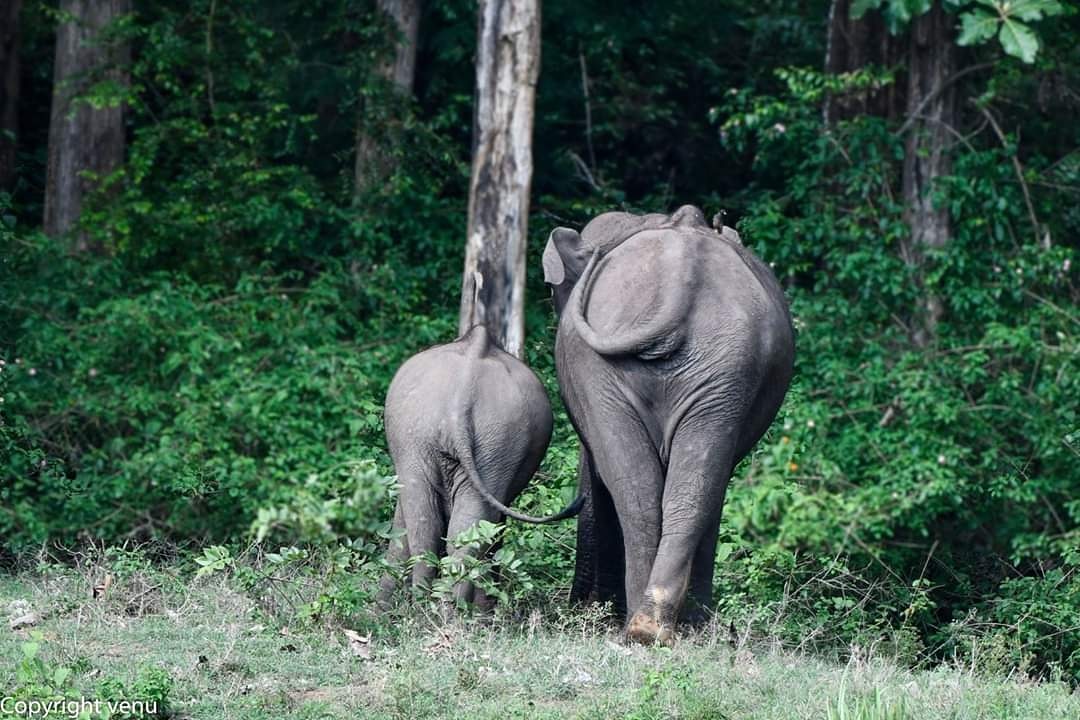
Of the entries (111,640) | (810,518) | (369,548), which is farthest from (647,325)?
(810,518)

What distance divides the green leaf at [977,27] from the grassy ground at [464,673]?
7239 mm

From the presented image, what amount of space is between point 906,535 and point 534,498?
577cm

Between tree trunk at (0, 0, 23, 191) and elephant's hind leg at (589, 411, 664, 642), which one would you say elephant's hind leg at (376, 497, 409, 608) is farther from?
tree trunk at (0, 0, 23, 191)

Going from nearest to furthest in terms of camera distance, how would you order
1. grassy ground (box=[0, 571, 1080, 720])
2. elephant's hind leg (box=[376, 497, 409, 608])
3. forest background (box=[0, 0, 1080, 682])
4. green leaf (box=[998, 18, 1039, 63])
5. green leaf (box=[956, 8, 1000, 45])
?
1. grassy ground (box=[0, 571, 1080, 720])
2. elephant's hind leg (box=[376, 497, 409, 608])
3. green leaf (box=[998, 18, 1039, 63])
4. green leaf (box=[956, 8, 1000, 45])
5. forest background (box=[0, 0, 1080, 682])

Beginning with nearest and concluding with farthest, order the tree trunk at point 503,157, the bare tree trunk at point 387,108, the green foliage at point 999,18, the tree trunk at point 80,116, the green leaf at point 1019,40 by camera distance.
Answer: the green leaf at point 1019,40, the green foliage at point 999,18, the tree trunk at point 503,157, the tree trunk at point 80,116, the bare tree trunk at point 387,108

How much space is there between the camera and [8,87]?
17.1 meters

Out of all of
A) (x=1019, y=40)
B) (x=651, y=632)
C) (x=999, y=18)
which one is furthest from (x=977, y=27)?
(x=651, y=632)

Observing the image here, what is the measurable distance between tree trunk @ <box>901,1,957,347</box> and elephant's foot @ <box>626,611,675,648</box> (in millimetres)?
9102

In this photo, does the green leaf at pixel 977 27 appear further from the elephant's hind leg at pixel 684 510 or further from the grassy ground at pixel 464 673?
the grassy ground at pixel 464 673

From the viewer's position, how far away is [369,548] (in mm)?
7828

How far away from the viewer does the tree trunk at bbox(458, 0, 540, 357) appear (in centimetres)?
1495

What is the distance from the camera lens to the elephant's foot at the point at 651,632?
293 inches

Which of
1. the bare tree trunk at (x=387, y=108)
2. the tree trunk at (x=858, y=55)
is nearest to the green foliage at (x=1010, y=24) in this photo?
the tree trunk at (x=858, y=55)

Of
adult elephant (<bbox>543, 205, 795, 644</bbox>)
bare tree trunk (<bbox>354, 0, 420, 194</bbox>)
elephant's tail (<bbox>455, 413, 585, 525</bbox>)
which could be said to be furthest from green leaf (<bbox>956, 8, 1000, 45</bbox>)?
elephant's tail (<bbox>455, 413, 585, 525</bbox>)
